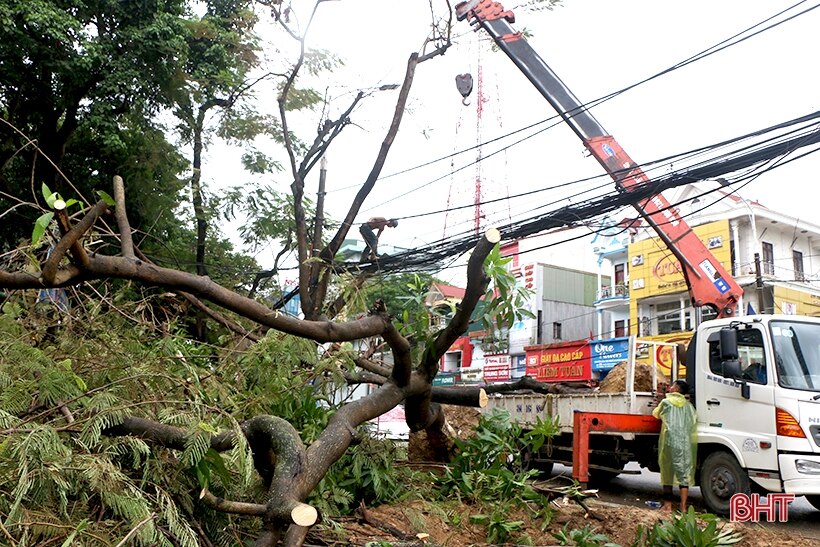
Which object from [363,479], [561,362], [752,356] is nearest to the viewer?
[363,479]

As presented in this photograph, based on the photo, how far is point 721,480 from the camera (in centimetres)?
744

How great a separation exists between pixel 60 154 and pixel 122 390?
8029mm

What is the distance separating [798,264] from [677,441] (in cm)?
2149

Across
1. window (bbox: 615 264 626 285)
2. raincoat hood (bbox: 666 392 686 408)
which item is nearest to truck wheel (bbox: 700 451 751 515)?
raincoat hood (bbox: 666 392 686 408)

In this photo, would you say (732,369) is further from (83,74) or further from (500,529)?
(83,74)

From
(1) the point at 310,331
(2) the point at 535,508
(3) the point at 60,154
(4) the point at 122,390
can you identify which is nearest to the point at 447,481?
(2) the point at 535,508

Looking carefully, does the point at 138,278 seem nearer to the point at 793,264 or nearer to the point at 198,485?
the point at 198,485

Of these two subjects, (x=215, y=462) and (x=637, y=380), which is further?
(x=637, y=380)

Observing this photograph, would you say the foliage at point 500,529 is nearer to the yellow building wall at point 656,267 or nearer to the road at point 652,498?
the road at point 652,498

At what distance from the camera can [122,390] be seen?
4.41 meters

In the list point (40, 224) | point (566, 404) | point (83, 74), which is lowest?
point (566, 404)

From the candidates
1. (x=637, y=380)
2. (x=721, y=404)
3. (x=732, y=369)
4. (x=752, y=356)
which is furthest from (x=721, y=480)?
(x=637, y=380)

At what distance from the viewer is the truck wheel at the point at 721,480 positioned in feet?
→ 23.6

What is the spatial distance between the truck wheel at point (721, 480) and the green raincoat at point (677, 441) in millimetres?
210
